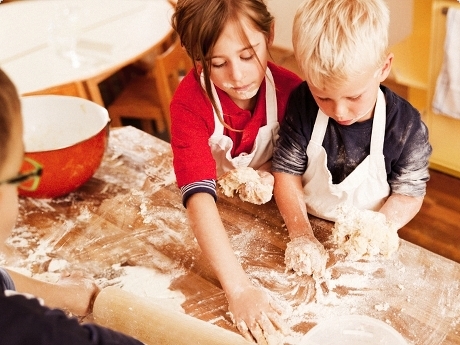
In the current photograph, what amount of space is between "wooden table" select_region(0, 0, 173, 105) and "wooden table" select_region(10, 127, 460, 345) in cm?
90

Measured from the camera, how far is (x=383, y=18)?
0.95m

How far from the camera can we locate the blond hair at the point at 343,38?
0.93m

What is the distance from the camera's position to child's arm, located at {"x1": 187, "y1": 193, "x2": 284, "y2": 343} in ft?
3.01

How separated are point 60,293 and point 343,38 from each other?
735mm

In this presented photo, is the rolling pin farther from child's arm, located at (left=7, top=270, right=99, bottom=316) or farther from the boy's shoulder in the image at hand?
Answer: the boy's shoulder

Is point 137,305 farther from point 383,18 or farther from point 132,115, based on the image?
point 132,115

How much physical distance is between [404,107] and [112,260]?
728 mm

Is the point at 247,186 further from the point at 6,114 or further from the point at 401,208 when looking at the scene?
the point at 6,114

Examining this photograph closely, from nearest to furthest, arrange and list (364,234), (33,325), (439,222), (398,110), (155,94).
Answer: (33,325) → (364,234) → (398,110) → (439,222) → (155,94)

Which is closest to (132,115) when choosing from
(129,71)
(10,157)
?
(129,71)

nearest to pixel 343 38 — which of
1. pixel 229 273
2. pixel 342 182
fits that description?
pixel 342 182

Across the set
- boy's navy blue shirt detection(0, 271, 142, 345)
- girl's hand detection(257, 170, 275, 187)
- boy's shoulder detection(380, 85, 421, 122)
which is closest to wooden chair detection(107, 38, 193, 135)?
girl's hand detection(257, 170, 275, 187)

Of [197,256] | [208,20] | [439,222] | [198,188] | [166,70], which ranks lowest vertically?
[439,222]

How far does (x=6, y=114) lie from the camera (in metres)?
0.58
